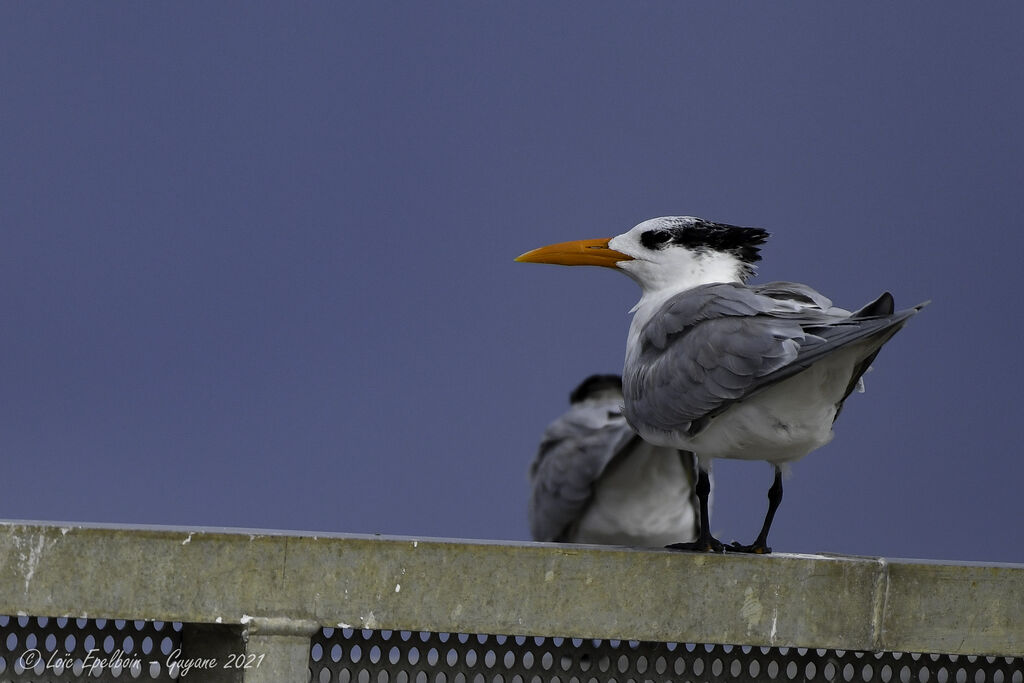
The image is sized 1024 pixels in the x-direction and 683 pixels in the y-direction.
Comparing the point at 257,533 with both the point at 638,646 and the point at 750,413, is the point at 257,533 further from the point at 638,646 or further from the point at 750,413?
the point at 750,413

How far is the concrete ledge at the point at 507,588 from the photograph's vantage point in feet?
9.56

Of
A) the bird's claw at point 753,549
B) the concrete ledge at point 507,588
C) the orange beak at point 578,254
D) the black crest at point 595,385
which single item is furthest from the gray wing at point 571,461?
the concrete ledge at point 507,588

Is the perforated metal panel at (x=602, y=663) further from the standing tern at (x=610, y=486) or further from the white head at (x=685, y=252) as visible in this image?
the standing tern at (x=610, y=486)

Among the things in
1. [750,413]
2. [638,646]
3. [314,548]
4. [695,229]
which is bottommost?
[638,646]

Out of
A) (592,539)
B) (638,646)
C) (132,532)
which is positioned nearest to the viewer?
(132,532)

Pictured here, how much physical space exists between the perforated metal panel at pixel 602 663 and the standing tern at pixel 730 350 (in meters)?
0.31

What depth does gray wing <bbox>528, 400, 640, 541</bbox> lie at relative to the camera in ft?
17.9

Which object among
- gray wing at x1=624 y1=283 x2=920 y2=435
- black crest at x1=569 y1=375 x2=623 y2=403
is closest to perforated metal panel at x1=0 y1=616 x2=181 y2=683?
gray wing at x1=624 y1=283 x2=920 y2=435

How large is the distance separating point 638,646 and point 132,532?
1.24 metres

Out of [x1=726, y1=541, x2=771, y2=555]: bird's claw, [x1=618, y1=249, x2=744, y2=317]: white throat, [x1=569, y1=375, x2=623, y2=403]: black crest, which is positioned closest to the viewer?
[x1=726, y1=541, x2=771, y2=555]: bird's claw

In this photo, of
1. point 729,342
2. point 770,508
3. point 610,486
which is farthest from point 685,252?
point 610,486

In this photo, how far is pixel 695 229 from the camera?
3746 mm

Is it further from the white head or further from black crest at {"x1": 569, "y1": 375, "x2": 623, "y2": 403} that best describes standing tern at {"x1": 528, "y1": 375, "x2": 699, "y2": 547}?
the white head

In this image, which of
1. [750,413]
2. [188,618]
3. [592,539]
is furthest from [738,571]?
[592,539]
